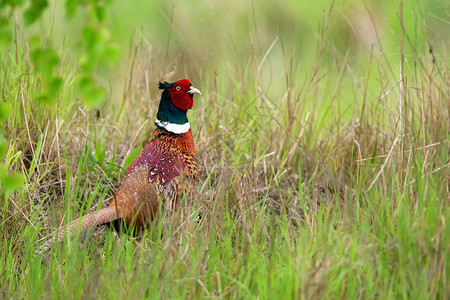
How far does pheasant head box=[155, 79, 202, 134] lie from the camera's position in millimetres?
3721

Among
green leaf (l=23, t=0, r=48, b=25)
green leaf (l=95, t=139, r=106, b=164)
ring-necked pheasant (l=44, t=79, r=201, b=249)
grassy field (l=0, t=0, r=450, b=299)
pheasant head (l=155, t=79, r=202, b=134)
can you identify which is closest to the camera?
green leaf (l=23, t=0, r=48, b=25)

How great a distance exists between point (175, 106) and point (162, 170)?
16.9 inches

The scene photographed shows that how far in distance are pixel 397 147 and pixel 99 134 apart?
211cm

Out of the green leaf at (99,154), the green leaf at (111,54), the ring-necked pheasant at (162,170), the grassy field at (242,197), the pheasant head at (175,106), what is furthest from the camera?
the green leaf at (99,154)

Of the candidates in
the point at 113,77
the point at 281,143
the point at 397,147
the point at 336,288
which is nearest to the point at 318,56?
the point at 281,143

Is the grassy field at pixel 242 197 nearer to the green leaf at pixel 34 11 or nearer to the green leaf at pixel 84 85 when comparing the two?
the green leaf at pixel 34 11

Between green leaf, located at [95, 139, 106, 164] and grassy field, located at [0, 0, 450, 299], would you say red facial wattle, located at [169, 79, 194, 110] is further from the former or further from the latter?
green leaf, located at [95, 139, 106, 164]

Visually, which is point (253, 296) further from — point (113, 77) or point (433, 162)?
point (113, 77)

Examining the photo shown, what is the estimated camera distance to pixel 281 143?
13.9 feet

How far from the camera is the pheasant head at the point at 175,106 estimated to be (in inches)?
146

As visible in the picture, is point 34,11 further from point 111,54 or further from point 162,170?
point 162,170

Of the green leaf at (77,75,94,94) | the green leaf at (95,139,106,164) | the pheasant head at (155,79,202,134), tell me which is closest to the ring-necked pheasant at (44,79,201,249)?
the pheasant head at (155,79,202,134)

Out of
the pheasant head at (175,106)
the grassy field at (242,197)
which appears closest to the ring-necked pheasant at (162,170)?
the pheasant head at (175,106)

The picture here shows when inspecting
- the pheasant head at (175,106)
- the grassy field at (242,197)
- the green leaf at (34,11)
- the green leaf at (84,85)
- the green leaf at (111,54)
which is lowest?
the grassy field at (242,197)
